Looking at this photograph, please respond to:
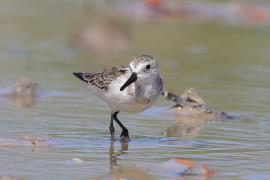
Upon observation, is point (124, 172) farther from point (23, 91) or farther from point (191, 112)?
point (23, 91)

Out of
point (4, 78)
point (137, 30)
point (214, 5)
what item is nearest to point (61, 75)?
point (4, 78)

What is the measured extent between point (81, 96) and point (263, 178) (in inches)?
170

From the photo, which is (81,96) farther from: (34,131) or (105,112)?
(34,131)

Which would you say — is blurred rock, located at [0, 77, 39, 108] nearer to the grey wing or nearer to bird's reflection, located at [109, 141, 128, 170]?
the grey wing

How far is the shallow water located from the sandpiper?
37 centimetres

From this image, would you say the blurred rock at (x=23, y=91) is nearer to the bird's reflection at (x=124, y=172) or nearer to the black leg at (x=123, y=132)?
the black leg at (x=123, y=132)

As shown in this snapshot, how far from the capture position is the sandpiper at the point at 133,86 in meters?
7.59

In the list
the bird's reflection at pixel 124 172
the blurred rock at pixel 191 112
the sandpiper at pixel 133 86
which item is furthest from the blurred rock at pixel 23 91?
the bird's reflection at pixel 124 172

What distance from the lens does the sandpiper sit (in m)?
7.59

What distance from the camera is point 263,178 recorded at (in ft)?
21.0

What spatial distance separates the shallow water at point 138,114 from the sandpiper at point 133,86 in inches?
14.7

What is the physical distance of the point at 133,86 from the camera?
7.64 meters

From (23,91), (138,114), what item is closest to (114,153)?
(138,114)

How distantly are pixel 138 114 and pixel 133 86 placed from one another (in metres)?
1.74
